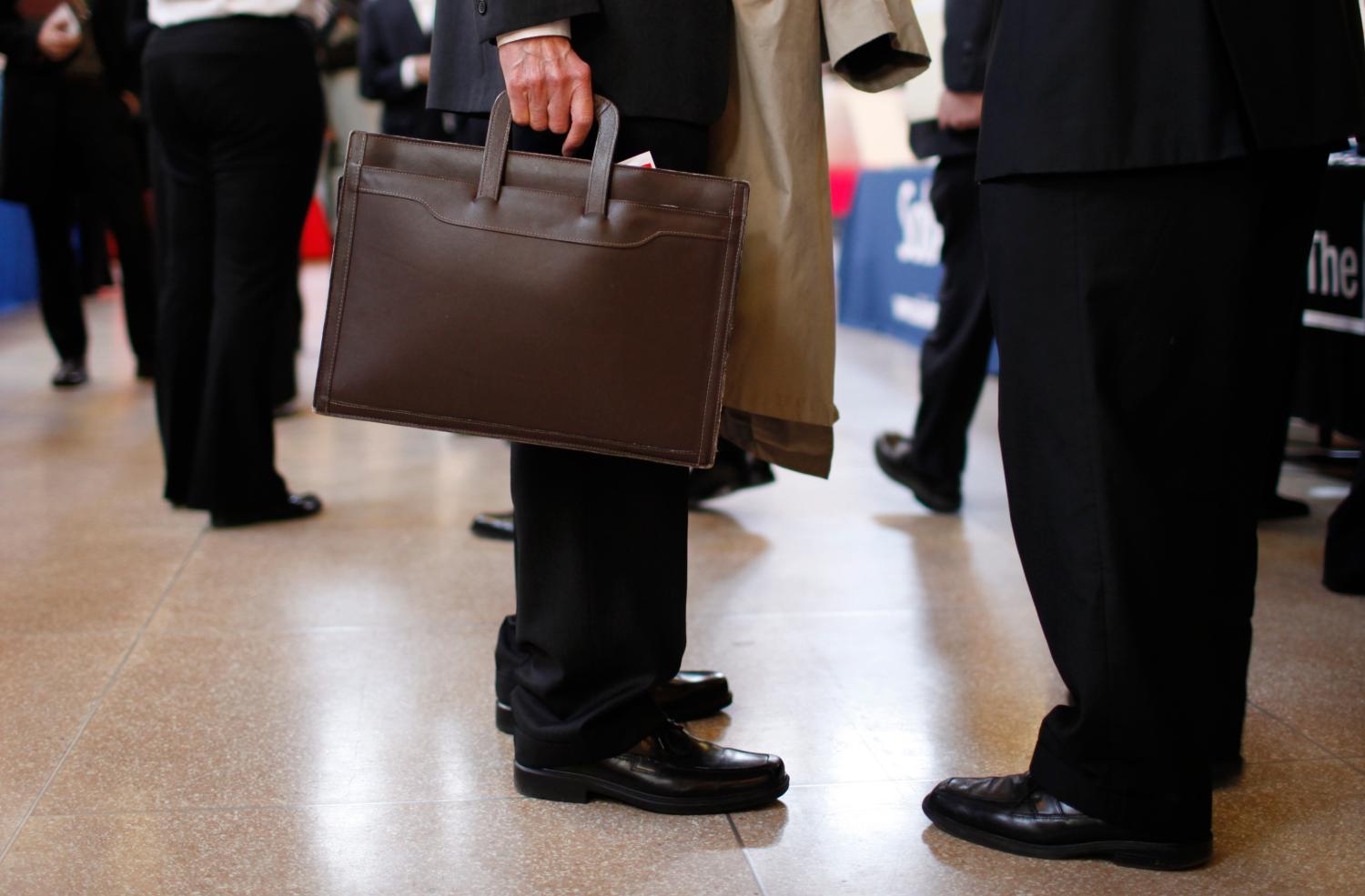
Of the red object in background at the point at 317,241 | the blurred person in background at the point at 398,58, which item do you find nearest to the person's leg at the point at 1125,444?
the blurred person in background at the point at 398,58

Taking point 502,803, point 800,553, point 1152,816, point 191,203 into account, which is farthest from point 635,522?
point 191,203

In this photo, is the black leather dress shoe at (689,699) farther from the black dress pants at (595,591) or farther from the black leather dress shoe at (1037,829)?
the black leather dress shoe at (1037,829)

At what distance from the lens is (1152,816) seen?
1369 mm

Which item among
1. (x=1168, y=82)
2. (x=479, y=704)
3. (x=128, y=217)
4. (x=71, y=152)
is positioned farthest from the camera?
(x=128, y=217)

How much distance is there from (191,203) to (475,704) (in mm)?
1488

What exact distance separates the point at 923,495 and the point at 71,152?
11.0ft

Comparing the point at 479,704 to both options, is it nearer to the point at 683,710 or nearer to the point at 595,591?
the point at 683,710

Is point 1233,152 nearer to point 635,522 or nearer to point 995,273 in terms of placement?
point 995,273

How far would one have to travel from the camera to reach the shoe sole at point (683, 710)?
1.74 metres

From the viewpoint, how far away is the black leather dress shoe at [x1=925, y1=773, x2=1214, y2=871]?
54.3 inches

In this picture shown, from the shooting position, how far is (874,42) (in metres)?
1.45

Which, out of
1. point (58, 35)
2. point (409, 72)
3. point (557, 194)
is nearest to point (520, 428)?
point (557, 194)

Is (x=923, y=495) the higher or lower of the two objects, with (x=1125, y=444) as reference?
lower

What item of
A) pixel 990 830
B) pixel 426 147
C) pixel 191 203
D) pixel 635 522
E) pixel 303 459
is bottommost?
pixel 303 459
